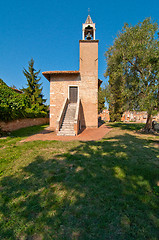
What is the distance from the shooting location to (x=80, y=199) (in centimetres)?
232

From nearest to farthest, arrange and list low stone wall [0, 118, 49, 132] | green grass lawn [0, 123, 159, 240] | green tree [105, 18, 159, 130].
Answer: green grass lawn [0, 123, 159, 240]
green tree [105, 18, 159, 130]
low stone wall [0, 118, 49, 132]

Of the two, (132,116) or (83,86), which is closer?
(83,86)

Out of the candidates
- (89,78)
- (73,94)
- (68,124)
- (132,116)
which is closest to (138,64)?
(89,78)

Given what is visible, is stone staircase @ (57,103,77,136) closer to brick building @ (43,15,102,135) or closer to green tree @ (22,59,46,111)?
brick building @ (43,15,102,135)

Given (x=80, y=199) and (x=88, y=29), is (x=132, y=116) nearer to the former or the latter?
(x=88, y=29)

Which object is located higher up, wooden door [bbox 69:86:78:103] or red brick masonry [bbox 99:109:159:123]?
wooden door [bbox 69:86:78:103]

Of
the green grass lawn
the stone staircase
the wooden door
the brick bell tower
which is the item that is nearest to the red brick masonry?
the brick bell tower

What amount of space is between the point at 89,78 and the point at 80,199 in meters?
12.7

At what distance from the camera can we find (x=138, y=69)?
9391 millimetres

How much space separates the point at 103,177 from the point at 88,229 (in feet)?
4.73

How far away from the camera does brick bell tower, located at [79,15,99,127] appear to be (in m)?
13.0

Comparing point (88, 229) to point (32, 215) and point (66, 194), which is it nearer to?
point (66, 194)

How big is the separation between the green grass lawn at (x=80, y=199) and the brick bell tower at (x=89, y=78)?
30.4 feet

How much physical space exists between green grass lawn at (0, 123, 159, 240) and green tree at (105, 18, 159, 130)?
5.95 m
